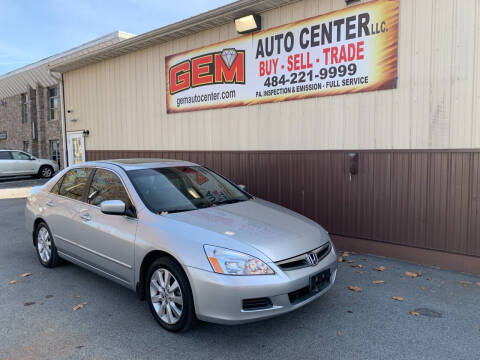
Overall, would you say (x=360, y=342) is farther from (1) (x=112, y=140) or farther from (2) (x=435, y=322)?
(1) (x=112, y=140)

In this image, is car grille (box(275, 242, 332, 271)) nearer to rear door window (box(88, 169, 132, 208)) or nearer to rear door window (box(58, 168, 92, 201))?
rear door window (box(88, 169, 132, 208))

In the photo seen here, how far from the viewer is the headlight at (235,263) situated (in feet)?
10.6

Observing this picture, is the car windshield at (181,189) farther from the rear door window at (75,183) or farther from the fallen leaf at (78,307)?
the fallen leaf at (78,307)

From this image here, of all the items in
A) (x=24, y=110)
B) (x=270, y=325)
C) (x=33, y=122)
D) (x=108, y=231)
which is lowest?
(x=270, y=325)

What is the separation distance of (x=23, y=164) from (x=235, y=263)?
1861 cm

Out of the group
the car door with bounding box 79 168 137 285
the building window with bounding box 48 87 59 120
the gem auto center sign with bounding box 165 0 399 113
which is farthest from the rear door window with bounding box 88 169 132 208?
the building window with bounding box 48 87 59 120

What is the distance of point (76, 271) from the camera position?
5.32 m

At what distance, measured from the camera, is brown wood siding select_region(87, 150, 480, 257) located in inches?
209

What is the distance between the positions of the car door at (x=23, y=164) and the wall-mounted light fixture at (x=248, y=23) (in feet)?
50.6

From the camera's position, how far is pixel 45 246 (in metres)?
5.49

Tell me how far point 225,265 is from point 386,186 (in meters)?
3.64

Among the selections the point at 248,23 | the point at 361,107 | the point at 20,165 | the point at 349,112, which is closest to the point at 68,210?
the point at 349,112

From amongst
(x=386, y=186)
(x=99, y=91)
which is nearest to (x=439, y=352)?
(x=386, y=186)

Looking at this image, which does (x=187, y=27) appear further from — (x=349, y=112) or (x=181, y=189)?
(x=181, y=189)
